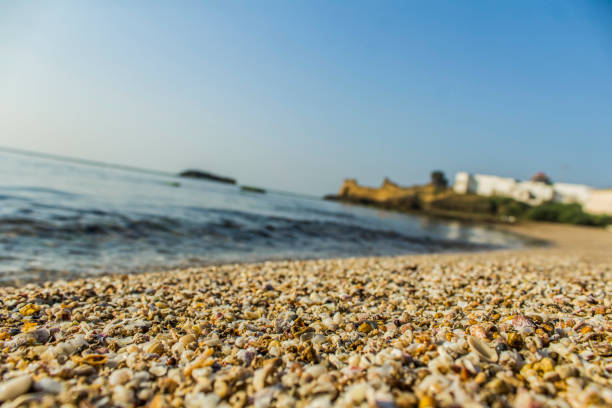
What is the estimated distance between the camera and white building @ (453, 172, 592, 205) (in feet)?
292

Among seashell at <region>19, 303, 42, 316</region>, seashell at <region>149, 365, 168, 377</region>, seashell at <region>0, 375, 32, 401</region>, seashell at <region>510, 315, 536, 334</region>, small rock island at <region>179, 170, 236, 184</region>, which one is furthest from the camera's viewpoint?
small rock island at <region>179, 170, 236, 184</region>

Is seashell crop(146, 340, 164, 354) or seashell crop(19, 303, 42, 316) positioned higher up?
seashell crop(146, 340, 164, 354)

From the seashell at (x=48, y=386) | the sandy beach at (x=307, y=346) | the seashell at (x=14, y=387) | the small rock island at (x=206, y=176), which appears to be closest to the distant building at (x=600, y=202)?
the sandy beach at (x=307, y=346)

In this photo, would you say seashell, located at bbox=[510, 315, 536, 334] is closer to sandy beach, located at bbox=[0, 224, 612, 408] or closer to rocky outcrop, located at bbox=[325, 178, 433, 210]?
sandy beach, located at bbox=[0, 224, 612, 408]

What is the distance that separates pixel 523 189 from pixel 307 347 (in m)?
113

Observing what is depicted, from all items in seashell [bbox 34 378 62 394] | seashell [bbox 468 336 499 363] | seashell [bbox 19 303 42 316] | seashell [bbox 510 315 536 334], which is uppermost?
seashell [bbox 510 315 536 334]

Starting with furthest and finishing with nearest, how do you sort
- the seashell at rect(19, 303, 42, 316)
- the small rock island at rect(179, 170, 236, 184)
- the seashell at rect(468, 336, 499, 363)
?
the small rock island at rect(179, 170, 236, 184) → the seashell at rect(19, 303, 42, 316) → the seashell at rect(468, 336, 499, 363)

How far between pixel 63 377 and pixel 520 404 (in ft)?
10.7

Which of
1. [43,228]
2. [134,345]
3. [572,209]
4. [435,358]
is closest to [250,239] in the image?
[43,228]

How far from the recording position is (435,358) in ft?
8.36

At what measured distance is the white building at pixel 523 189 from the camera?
89.1 m

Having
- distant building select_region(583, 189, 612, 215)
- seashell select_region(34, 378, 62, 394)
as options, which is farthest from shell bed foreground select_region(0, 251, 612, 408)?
distant building select_region(583, 189, 612, 215)

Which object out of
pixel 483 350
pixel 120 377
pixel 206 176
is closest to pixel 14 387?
pixel 120 377

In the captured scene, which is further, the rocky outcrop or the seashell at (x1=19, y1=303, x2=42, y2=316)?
the rocky outcrop
